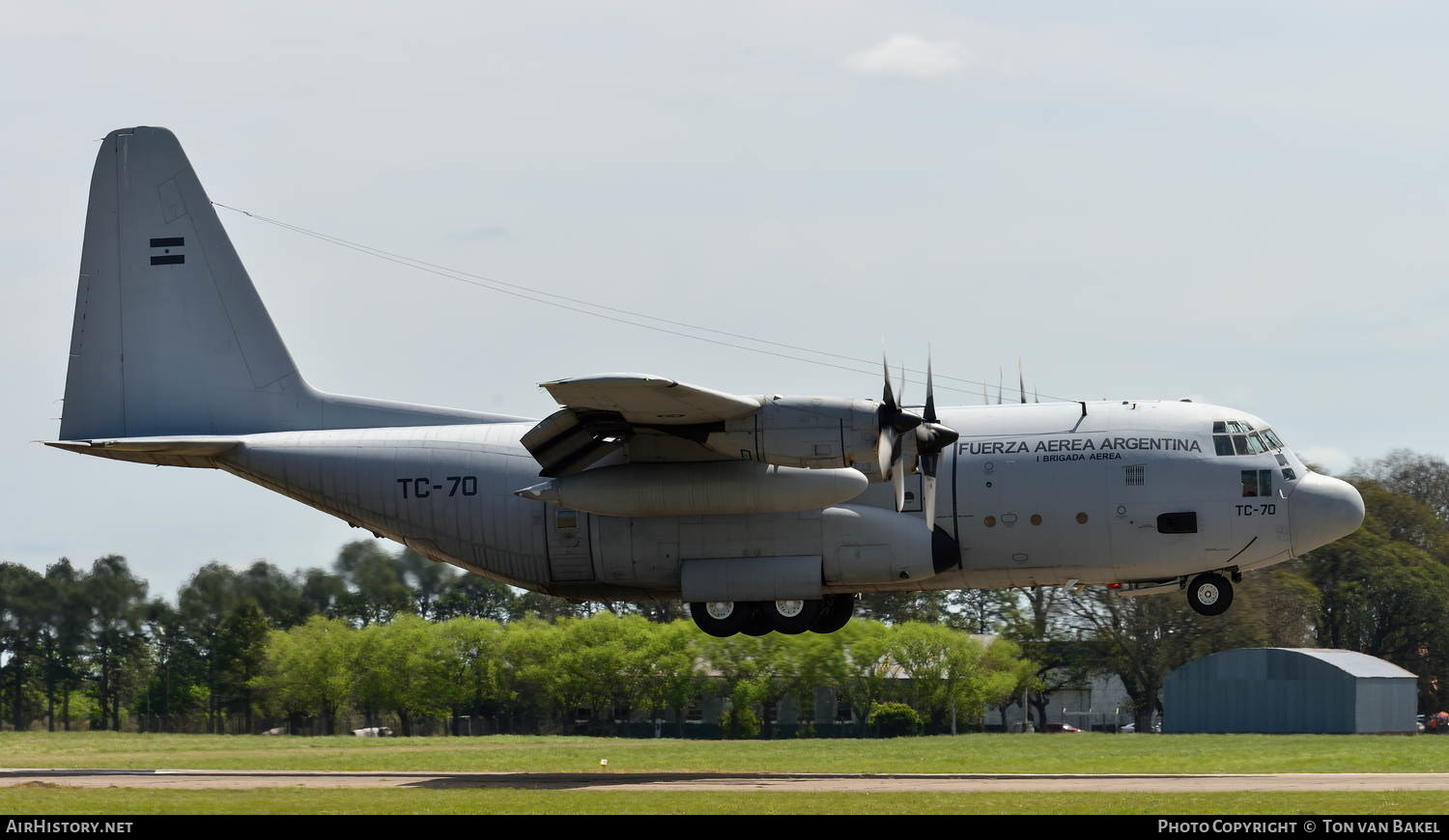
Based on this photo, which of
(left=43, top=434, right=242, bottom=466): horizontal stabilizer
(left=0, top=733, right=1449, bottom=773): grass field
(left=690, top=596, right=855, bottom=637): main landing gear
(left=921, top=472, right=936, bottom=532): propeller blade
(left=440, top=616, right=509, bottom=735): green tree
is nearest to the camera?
(left=921, top=472, right=936, bottom=532): propeller blade

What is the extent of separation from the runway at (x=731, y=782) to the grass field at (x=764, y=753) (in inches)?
219

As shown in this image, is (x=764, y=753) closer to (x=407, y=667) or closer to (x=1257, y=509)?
(x=407, y=667)

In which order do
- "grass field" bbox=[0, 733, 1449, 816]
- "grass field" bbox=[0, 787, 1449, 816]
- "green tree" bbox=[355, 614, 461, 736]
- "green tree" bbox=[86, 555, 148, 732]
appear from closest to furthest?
"grass field" bbox=[0, 787, 1449, 816], "grass field" bbox=[0, 733, 1449, 816], "green tree" bbox=[86, 555, 148, 732], "green tree" bbox=[355, 614, 461, 736]

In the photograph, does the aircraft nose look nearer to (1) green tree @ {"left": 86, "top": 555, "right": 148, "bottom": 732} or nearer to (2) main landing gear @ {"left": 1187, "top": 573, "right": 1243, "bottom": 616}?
(2) main landing gear @ {"left": 1187, "top": 573, "right": 1243, "bottom": 616}

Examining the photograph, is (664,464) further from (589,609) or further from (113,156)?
(589,609)

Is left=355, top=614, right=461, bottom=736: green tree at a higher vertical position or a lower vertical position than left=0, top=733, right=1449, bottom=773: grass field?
higher

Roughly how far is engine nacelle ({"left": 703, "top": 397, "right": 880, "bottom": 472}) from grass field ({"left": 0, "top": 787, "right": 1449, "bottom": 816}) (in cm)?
537

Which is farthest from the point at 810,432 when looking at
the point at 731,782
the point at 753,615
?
the point at 731,782

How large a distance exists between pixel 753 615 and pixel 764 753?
37.3 feet

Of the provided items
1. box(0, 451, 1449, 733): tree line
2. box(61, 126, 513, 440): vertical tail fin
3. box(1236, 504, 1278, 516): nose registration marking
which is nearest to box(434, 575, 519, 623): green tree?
box(0, 451, 1449, 733): tree line

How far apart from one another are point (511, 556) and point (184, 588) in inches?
894

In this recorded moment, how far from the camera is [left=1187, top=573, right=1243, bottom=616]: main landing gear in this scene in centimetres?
2859

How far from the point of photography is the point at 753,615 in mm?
29406
